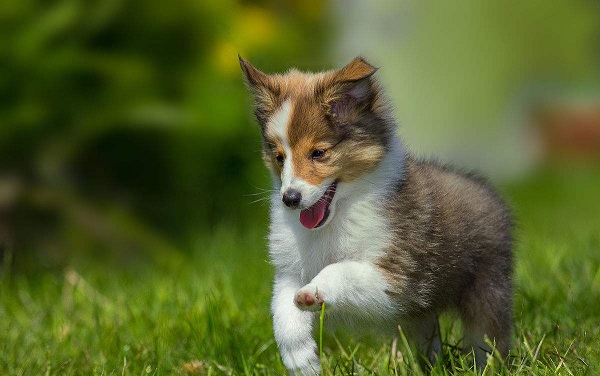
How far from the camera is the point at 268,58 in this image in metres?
7.64

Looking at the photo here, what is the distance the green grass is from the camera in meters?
3.97

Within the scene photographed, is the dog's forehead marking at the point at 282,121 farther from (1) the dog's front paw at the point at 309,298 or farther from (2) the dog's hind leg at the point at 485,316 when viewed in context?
(2) the dog's hind leg at the point at 485,316

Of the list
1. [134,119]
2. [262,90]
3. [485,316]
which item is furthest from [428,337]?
[134,119]

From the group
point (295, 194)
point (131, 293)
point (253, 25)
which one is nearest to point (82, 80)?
point (253, 25)

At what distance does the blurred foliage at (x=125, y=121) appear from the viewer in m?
7.02

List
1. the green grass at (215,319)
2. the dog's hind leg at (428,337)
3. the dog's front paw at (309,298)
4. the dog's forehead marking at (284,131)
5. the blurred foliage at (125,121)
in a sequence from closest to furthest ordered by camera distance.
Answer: the dog's front paw at (309,298) → the dog's forehead marking at (284,131) → the green grass at (215,319) → the dog's hind leg at (428,337) → the blurred foliage at (125,121)

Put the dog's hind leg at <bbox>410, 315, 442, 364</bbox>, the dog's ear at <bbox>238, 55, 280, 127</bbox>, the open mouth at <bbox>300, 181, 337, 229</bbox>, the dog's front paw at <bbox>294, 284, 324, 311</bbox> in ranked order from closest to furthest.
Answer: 1. the dog's front paw at <bbox>294, 284, 324, 311</bbox>
2. the open mouth at <bbox>300, 181, 337, 229</bbox>
3. the dog's ear at <bbox>238, 55, 280, 127</bbox>
4. the dog's hind leg at <bbox>410, 315, 442, 364</bbox>

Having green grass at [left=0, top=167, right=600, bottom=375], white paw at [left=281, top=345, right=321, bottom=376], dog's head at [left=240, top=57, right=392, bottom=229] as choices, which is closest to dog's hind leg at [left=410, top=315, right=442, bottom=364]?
green grass at [left=0, top=167, right=600, bottom=375]

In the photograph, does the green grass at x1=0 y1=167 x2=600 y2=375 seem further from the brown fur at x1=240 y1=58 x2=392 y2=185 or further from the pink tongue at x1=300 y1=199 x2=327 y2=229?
the brown fur at x1=240 y1=58 x2=392 y2=185

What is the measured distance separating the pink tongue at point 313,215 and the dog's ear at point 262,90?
0.41 metres

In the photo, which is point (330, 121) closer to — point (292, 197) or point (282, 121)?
point (282, 121)

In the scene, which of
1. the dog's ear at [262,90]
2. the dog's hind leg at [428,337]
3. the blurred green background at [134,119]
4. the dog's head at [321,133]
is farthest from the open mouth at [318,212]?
the blurred green background at [134,119]

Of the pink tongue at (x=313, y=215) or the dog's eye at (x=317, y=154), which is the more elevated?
the dog's eye at (x=317, y=154)

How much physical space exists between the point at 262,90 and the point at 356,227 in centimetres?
67
